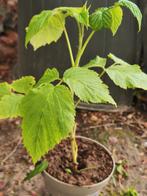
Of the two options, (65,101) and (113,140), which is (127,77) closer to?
(65,101)

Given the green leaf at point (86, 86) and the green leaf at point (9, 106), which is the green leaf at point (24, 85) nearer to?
the green leaf at point (9, 106)

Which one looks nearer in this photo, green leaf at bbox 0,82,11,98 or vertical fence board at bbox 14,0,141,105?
green leaf at bbox 0,82,11,98

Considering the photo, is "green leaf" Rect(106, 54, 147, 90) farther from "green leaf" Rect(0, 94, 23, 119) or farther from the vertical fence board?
the vertical fence board

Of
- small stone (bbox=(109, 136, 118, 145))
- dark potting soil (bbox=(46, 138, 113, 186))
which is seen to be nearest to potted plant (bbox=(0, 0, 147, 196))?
dark potting soil (bbox=(46, 138, 113, 186))

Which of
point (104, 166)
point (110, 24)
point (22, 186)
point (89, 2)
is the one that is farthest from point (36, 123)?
point (89, 2)

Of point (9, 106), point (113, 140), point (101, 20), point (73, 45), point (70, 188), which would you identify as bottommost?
point (113, 140)


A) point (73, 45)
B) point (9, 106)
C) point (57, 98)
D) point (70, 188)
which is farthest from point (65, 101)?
point (73, 45)
